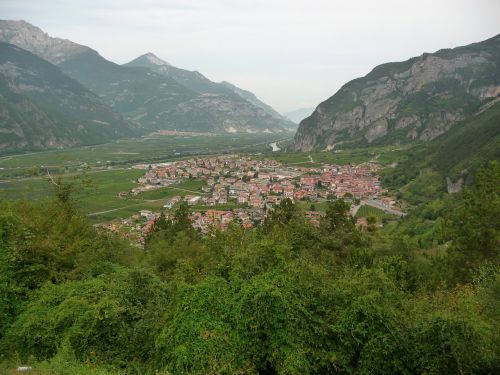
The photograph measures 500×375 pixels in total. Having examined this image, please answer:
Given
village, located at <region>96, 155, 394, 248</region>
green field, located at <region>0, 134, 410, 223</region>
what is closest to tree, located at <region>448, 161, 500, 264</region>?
green field, located at <region>0, 134, 410, 223</region>

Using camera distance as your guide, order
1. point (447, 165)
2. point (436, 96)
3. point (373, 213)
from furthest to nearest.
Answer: point (436, 96), point (447, 165), point (373, 213)

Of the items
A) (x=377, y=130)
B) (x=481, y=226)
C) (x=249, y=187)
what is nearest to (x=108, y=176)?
(x=249, y=187)

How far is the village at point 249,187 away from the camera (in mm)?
67750

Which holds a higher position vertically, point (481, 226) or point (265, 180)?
point (481, 226)

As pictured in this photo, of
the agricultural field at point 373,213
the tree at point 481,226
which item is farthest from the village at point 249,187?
the tree at point 481,226

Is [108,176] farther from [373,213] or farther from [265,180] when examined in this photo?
[373,213]

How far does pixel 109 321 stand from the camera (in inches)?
494

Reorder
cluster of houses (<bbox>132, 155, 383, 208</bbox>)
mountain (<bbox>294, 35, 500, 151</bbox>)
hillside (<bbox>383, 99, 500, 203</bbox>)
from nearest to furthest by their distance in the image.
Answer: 1. hillside (<bbox>383, 99, 500, 203</bbox>)
2. cluster of houses (<bbox>132, 155, 383, 208</bbox>)
3. mountain (<bbox>294, 35, 500, 151</bbox>)

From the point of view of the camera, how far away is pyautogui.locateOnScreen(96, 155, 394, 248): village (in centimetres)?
6775

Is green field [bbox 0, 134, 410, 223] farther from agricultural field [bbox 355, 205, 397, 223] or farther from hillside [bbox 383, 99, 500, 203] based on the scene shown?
hillside [bbox 383, 99, 500, 203]

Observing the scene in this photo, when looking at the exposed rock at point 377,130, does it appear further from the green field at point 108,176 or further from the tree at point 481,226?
the tree at point 481,226

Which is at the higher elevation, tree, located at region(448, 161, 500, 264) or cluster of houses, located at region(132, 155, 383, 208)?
tree, located at region(448, 161, 500, 264)

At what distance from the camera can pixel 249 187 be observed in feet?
322

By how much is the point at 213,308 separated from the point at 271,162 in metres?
132
